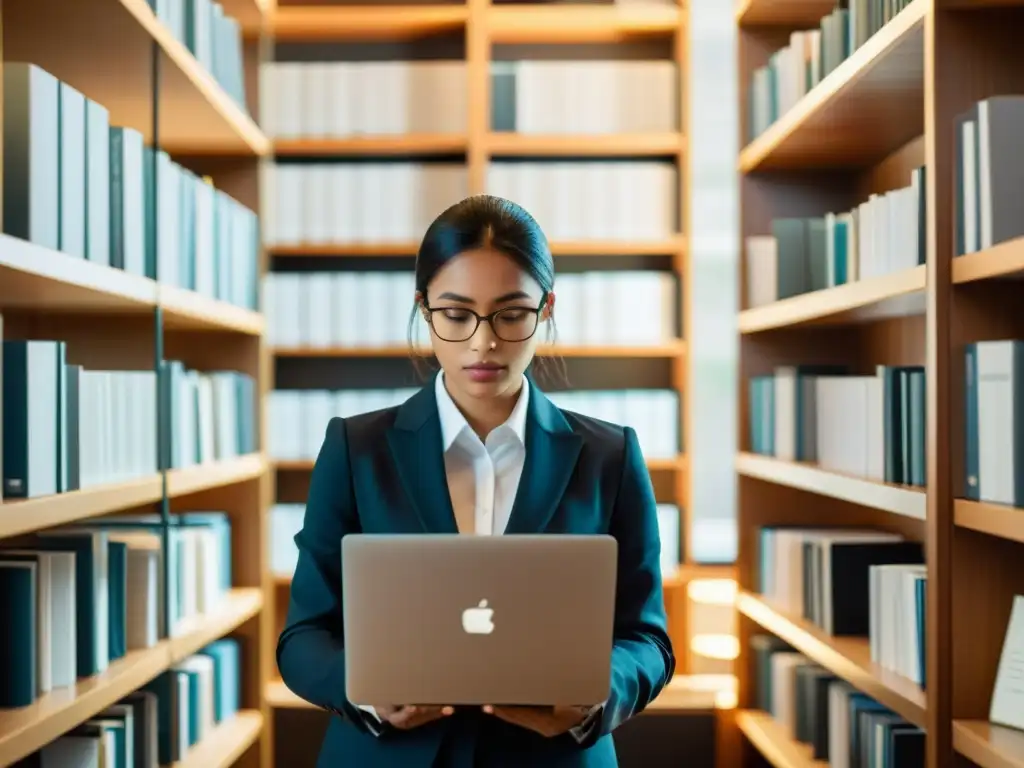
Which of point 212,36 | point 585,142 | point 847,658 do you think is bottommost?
point 847,658

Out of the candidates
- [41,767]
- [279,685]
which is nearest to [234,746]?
[279,685]

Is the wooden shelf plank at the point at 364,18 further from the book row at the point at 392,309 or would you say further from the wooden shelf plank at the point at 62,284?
the wooden shelf plank at the point at 62,284

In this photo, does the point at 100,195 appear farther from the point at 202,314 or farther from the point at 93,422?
the point at 202,314

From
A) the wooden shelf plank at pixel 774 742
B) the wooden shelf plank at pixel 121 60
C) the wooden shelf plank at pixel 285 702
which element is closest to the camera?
the wooden shelf plank at pixel 121 60

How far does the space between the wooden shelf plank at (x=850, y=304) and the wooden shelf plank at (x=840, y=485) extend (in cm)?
38

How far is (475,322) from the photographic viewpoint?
1524 millimetres

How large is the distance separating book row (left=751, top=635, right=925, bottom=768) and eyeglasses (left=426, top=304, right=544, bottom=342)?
4.72ft

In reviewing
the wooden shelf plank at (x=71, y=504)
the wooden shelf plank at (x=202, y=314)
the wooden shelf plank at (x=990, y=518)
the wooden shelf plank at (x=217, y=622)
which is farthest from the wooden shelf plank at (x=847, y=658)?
the wooden shelf plank at (x=202, y=314)

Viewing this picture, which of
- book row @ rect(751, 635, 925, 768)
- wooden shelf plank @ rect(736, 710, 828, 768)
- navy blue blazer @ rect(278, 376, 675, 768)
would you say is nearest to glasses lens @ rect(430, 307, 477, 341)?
navy blue blazer @ rect(278, 376, 675, 768)

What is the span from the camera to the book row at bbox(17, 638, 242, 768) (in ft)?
6.89

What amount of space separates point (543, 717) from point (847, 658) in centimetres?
135

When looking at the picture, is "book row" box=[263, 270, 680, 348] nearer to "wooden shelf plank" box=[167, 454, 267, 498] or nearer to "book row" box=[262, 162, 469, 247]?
"book row" box=[262, 162, 469, 247]

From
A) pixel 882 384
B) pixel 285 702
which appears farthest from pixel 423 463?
pixel 285 702

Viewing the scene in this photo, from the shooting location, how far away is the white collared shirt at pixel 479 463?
1.59 m
